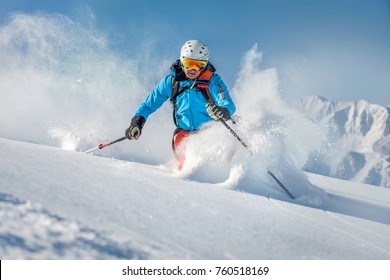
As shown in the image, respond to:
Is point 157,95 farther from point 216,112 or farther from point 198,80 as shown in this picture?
point 216,112

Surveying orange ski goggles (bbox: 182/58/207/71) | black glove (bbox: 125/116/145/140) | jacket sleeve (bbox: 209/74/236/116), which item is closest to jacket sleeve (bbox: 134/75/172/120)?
black glove (bbox: 125/116/145/140)

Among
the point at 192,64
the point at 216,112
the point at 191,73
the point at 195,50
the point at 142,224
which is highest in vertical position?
the point at 195,50

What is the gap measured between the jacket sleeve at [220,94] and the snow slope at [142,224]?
3229mm

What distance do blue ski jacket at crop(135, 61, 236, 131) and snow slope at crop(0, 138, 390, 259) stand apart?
349 cm

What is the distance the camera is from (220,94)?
7.09 metres

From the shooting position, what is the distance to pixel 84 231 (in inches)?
73.1

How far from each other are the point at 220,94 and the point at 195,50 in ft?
3.76

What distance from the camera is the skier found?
6620 mm

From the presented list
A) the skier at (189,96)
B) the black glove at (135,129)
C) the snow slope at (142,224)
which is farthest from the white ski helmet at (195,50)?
the snow slope at (142,224)

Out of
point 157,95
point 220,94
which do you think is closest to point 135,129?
point 157,95

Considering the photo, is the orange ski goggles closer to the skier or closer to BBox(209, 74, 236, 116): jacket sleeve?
the skier

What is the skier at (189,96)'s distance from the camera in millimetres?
6620
